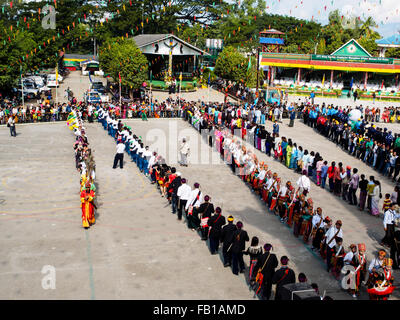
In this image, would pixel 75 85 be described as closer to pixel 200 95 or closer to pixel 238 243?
pixel 200 95

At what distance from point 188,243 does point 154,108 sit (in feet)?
75.8

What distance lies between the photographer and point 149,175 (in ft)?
60.8

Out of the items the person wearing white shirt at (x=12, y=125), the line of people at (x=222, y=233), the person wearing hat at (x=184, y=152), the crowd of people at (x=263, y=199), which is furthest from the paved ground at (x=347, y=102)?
the line of people at (x=222, y=233)

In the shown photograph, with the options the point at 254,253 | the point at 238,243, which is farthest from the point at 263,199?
the point at 254,253

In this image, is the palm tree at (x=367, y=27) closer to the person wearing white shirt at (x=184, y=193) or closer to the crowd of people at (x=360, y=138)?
the crowd of people at (x=360, y=138)

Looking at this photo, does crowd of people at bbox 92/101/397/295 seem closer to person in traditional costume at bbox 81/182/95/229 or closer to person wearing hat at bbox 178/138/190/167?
person wearing hat at bbox 178/138/190/167

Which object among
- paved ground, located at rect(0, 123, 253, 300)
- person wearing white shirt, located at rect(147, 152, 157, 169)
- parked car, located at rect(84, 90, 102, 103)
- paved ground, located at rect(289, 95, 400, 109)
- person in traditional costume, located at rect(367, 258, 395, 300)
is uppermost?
parked car, located at rect(84, 90, 102, 103)

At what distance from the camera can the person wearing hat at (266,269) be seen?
925cm

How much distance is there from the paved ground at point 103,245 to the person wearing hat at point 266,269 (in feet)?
1.82

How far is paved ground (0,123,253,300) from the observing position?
978cm

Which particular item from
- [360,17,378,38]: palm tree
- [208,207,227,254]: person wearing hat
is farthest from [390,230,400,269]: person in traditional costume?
[360,17,378,38]: palm tree

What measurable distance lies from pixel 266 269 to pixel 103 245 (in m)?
4.97

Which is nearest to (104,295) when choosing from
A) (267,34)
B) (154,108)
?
(154,108)

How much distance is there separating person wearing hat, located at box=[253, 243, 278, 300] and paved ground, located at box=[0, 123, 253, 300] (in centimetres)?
56
